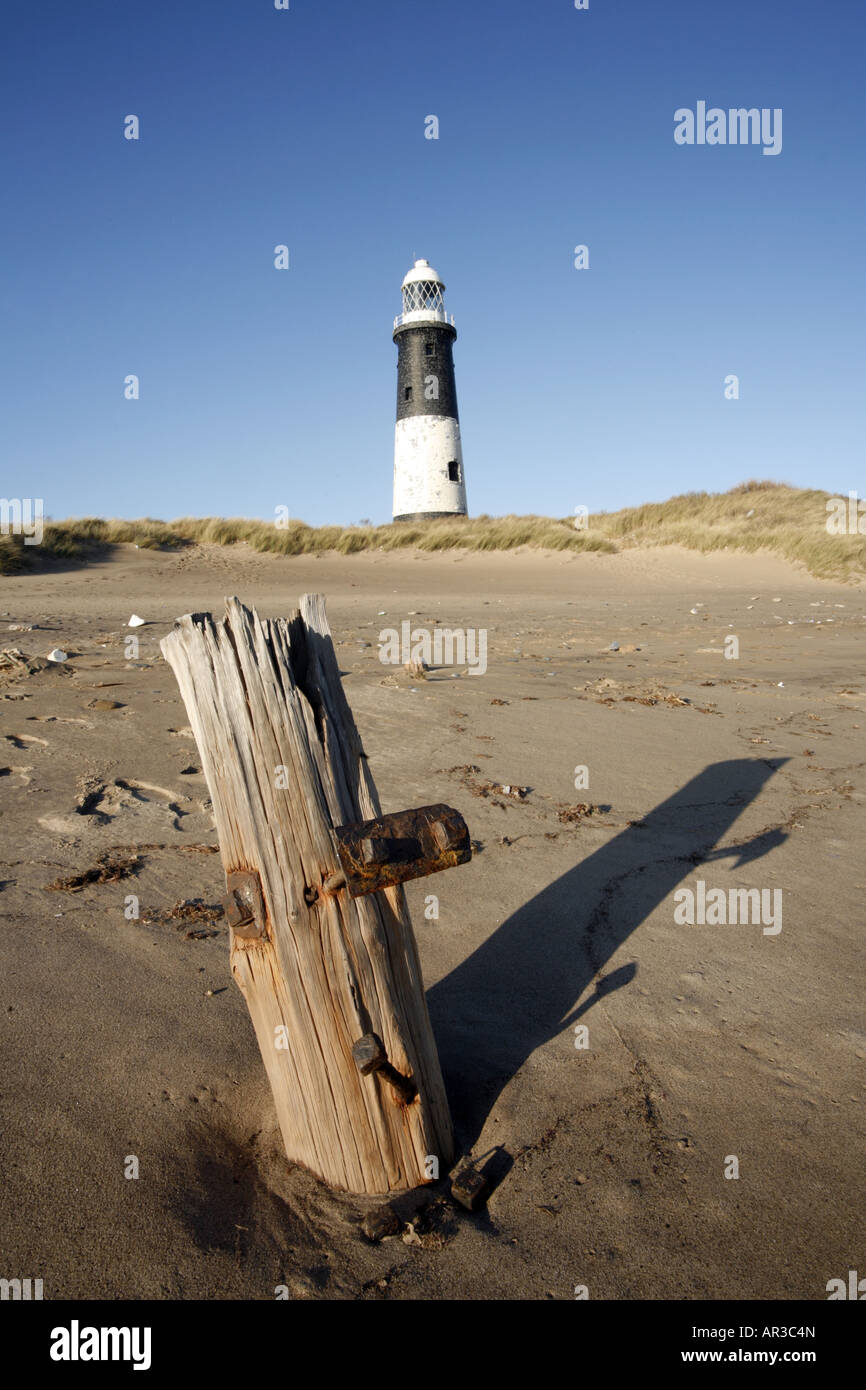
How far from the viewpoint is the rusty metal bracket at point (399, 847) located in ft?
5.41

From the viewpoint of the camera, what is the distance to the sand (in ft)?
6.00

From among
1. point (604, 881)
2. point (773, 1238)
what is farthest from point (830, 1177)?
point (604, 881)

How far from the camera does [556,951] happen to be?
10.3ft

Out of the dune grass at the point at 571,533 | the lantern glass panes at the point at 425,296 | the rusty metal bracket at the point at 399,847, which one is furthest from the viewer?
the lantern glass panes at the point at 425,296

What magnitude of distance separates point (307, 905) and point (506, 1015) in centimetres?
118

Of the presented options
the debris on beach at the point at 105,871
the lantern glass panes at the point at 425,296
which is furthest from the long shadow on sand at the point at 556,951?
the lantern glass panes at the point at 425,296

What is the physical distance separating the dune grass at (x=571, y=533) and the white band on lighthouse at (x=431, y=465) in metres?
4.27

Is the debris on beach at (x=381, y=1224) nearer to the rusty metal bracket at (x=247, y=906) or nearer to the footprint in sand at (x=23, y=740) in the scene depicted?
the rusty metal bracket at (x=247, y=906)

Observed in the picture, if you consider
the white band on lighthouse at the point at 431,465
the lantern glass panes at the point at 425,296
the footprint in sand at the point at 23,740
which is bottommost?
the footprint in sand at the point at 23,740

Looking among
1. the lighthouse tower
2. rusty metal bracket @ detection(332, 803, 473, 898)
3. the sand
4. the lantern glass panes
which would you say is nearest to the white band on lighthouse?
the lighthouse tower

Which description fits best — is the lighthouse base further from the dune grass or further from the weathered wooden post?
the weathered wooden post

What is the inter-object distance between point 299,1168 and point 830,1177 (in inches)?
55.0

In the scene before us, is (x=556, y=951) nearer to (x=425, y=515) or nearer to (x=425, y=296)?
(x=425, y=515)
